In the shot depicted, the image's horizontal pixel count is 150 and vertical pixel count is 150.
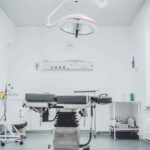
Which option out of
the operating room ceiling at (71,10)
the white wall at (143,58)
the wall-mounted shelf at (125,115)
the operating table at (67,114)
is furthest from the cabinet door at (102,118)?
the operating table at (67,114)

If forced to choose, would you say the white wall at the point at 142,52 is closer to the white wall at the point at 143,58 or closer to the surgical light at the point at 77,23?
the white wall at the point at 143,58

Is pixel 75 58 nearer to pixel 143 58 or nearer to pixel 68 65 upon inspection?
pixel 68 65

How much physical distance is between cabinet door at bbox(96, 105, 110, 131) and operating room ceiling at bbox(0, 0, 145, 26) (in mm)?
2163

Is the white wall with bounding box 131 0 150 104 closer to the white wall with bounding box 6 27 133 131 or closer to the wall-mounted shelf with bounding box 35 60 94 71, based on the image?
the white wall with bounding box 6 27 133 131

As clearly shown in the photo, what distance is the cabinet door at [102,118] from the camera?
5.50 meters

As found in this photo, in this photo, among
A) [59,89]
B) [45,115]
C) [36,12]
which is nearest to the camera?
[45,115]

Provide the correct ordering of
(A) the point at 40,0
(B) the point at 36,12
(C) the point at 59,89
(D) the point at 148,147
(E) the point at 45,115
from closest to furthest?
(E) the point at 45,115, (D) the point at 148,147, (A) the point at 40,0, (B) the point at 36,12, (C) the point at 59,89

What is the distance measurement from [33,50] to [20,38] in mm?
473

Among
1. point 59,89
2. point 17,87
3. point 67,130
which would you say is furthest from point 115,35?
point 67,130

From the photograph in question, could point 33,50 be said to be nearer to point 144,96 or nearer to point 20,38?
point 20,38

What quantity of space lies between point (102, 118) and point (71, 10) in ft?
8.80

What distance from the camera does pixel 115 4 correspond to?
4.67 metres

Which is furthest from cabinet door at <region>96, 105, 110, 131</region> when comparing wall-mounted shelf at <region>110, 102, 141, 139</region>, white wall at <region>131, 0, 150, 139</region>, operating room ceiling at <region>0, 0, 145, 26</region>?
operating room ceiling at <region>0, 0, 145, 26</region>

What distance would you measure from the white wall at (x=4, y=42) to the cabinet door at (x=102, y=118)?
7.79 feet
